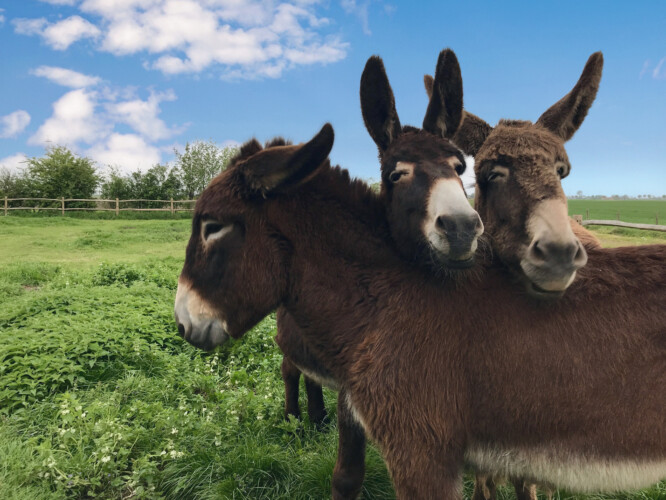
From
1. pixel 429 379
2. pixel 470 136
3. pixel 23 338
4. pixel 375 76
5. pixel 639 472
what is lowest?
pixel 23 338

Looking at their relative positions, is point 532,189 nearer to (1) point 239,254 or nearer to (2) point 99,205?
(1) point 239,254

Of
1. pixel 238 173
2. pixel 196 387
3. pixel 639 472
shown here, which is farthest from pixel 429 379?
pixel 196 387

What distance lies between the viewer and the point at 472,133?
3121mm

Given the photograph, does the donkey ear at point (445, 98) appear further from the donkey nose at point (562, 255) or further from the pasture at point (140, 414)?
the pasture at point (140, 414)

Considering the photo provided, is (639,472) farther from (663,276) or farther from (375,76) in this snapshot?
(375,76)

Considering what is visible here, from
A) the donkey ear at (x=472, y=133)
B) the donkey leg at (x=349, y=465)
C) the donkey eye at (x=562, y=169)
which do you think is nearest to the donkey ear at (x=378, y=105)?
the donkey ear at (x=472, y=133)

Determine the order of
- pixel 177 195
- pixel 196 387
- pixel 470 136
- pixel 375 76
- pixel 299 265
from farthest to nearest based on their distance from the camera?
pixel 177 195, pixel 196 387, pixel 470 136, pixel 375 76, pixel 299 265

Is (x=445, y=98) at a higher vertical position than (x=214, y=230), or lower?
higher

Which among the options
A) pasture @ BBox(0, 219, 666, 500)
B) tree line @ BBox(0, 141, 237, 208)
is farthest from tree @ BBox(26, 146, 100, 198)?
pasture @ BBox(0, 219, 666, 500)

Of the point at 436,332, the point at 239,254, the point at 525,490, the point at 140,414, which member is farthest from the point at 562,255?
the point at 140,414

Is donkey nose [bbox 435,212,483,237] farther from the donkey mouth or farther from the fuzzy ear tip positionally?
the fuzzy ear tip

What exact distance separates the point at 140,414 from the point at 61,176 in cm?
4557

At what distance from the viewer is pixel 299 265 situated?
7.82 ft

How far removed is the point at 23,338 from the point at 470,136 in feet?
19.2
